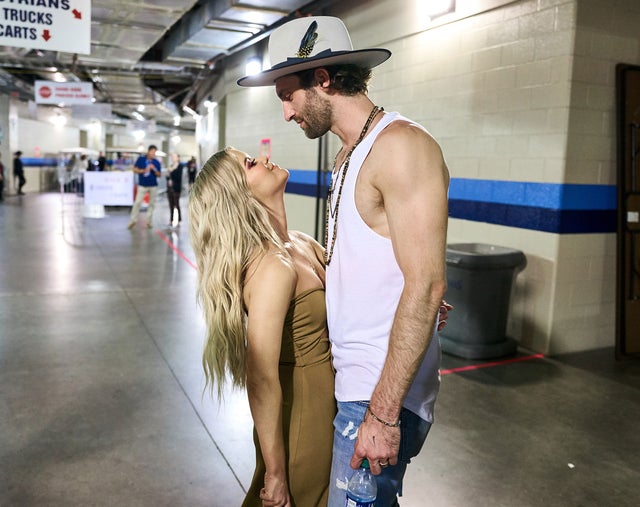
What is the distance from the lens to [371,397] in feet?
4.48

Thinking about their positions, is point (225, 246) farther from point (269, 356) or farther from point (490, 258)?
point (490, 258)

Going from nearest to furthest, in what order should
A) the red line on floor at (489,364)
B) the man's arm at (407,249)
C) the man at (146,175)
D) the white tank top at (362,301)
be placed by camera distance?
the man's arm at (407,249)
the white tank top at (362,301)
the red line on floor at (489,364)
the man at (146,175)

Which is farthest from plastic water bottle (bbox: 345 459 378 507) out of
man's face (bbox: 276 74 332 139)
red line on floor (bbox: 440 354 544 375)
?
red line on floor (bbox: 440 354 544 375)

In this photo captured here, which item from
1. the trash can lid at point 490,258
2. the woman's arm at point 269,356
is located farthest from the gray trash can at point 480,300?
the woman's arm at point 269,356

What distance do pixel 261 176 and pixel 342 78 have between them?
Answer: 1.57 ft

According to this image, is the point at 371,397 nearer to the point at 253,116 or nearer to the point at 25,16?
the point at 25,16

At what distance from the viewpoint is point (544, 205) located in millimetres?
4605

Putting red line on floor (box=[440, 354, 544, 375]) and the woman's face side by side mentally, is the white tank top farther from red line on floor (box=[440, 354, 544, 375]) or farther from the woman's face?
red line on floor (box=[440, 354, 544, 375])

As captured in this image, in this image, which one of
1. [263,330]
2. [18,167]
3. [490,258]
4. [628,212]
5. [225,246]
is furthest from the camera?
[18,167]

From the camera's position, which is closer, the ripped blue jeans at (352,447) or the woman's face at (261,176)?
the ripped blue jeans at (352,447)

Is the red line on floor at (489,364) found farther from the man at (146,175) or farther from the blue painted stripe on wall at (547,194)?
the man at (146,175)

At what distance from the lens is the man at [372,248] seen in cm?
126

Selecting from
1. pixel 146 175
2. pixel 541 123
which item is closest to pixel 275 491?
pixel 541 123

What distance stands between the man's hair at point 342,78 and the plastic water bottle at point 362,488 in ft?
3.01
